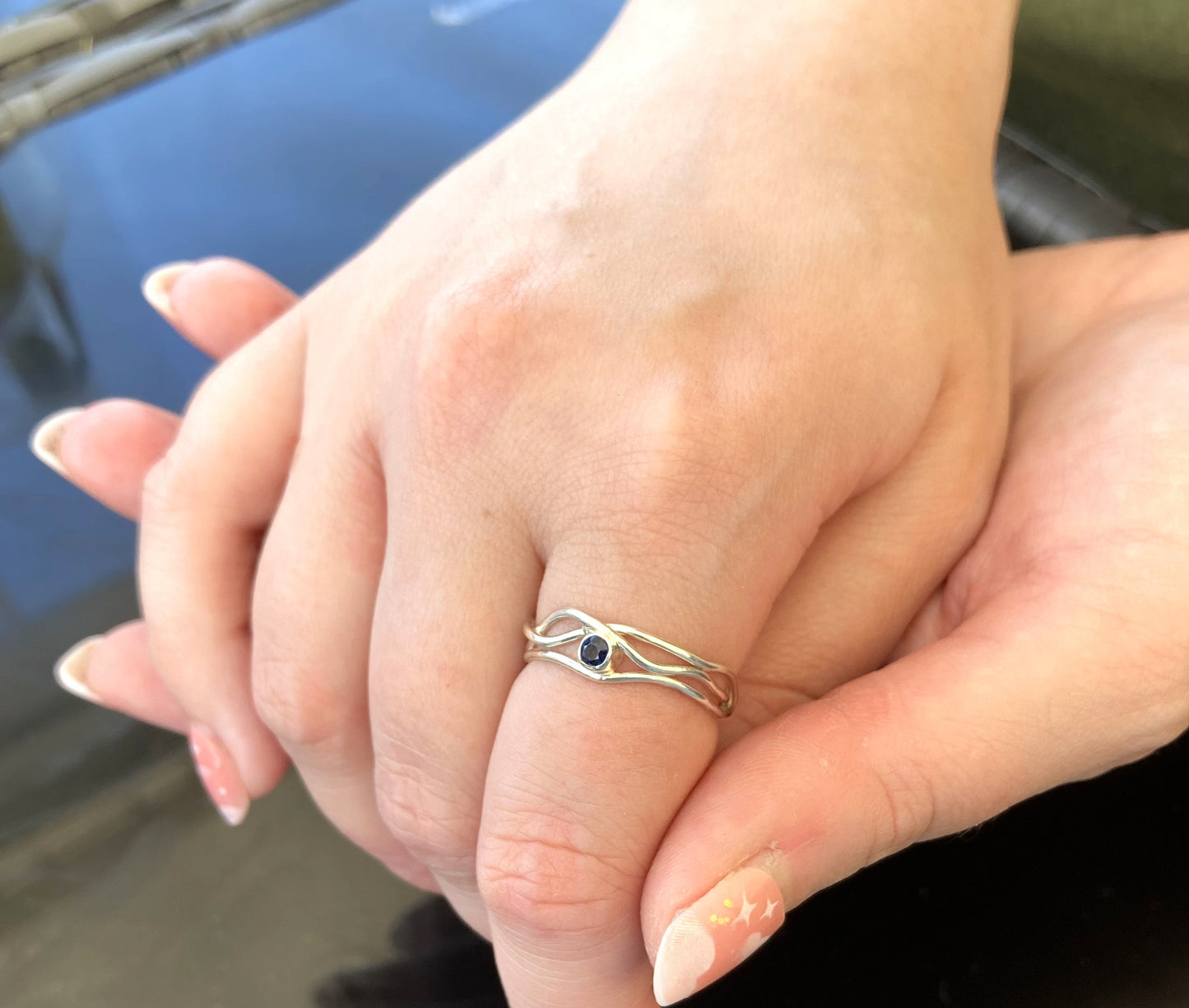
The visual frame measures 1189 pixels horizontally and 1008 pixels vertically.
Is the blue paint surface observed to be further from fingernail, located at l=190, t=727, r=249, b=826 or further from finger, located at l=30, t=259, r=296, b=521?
fingernail, located at l=190, t=727, r=249, b=826

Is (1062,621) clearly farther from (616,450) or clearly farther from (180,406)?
(180,406)

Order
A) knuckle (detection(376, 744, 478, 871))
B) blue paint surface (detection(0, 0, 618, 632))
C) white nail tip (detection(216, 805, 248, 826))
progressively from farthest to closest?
blue paint surface (detection(0, 0, 618, 632)), white nail tip (detection(216, 805, 248, 826)), knuckle (detection(376, 744, 478, 871))

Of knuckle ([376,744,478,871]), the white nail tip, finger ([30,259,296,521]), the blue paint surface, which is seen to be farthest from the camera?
the blue paint surface

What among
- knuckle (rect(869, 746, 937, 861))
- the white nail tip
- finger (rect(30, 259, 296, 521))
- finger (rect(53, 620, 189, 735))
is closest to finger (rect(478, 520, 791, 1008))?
knuckle (rect(869, 746, 937, 861))

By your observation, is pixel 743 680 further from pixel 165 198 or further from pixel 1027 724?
pixel 165 198

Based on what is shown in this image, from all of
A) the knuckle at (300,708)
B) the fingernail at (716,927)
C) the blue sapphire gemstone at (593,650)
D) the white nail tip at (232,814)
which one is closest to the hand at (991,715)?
the fingernail at (716,927)

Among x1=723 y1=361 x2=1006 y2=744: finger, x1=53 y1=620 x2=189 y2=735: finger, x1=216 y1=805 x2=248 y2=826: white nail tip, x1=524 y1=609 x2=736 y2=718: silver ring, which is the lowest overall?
x1=216 y1=805 x2=248 y2=826: white nail tip

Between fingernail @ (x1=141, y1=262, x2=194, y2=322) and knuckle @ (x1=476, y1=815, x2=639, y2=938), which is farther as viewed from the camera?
fingernail @ (x1=141, y1=262, x2=194, y2=322)

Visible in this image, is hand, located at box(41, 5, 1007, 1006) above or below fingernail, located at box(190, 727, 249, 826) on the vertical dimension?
above
